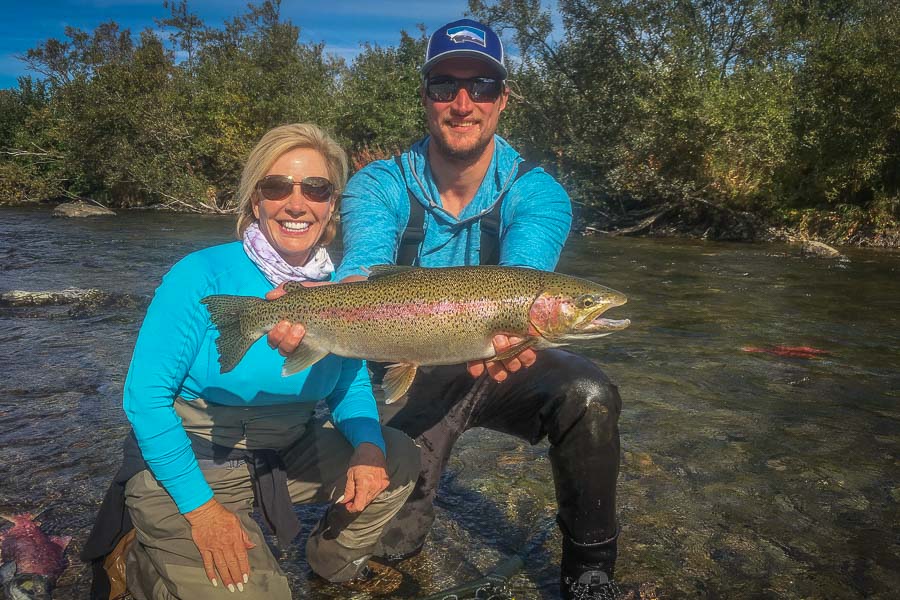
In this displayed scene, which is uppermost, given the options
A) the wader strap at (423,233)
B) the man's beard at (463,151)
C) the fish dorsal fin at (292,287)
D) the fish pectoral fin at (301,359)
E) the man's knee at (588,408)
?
the man's beard at (463,151)

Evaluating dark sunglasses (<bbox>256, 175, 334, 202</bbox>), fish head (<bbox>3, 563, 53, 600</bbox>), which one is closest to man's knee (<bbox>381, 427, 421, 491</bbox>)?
dark sunglasses (<bbox>256, 175, 334, 202</bbox>)

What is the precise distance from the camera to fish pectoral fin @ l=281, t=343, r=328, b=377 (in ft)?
9.41

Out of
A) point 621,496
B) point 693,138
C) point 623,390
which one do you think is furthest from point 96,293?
point 693,138

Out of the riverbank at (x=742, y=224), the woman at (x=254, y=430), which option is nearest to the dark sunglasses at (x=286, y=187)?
the woman at (x=254, y=430)

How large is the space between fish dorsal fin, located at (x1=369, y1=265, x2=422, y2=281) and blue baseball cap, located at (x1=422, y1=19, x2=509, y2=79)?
129cm

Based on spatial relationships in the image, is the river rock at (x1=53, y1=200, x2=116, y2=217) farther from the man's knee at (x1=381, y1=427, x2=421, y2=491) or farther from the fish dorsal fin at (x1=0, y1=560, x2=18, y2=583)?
the man's knee at (x1=381, y1=427, x2=421, y2=491)

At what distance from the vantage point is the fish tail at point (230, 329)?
2691 mm

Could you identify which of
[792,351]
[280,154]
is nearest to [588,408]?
[280,154]

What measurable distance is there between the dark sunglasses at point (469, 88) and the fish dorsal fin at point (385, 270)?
115cm

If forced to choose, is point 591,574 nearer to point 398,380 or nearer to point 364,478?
point 364,478

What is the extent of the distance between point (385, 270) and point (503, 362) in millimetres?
702

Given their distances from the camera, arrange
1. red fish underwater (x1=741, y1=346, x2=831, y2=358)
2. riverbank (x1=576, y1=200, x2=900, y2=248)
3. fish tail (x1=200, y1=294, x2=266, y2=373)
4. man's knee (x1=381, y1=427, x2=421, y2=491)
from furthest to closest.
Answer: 1. riverbank (x1=576, y1=200, x2=900, y2=248)
2. red fish underwater (x1=741, y1=346, x2=831, y2=358)
3. man's knee (x1=381, y1=427, x2=421, y2=491)
4. fish tail (x1=200, y1=294, x2=266, y2=373)

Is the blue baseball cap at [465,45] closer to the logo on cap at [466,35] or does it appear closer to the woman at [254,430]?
the logo on cap at [466,35]

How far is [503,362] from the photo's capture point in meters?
3.08
